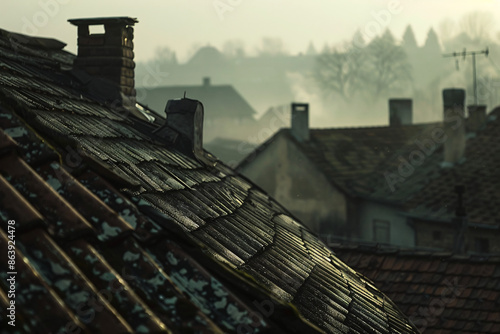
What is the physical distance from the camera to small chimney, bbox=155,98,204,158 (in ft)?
23.8

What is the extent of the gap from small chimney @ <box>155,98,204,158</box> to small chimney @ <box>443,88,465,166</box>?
59.3 feet

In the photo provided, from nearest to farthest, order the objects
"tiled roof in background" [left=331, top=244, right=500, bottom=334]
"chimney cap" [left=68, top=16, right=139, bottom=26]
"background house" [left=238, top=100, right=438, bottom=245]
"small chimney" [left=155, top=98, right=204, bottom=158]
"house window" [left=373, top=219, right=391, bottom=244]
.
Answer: "small chimney" [left=155, top=98, right=204, bottom=158]
"chimney cap" [left=68, top=16, right=139, bottom=26]
"tiled roof in background" [left=331, top=244, right=500, bottom=334]
"house window" [left=373, top=219, right=391, bottom=244]
"background house" [left=238, top=100, right=438, bottom=245]

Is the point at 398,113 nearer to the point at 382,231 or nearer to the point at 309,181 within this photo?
the point at 309,181

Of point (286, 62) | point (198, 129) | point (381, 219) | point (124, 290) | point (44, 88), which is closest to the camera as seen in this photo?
point (124, 290)

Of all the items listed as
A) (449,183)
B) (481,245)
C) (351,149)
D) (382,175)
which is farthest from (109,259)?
(351,149)

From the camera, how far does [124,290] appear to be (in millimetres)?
2430

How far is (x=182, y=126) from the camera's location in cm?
735

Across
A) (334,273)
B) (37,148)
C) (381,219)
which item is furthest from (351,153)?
(37,148)

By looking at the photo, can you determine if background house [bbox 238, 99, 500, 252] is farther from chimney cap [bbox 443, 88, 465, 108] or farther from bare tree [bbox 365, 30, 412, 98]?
bare tree [bbox 365, 30, 412, 98]

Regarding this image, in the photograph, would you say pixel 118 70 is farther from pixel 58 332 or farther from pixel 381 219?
pixel 381 219

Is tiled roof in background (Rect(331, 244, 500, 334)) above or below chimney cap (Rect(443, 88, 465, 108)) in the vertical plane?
below

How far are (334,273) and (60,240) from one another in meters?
4.28

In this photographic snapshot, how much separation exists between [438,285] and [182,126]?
4764mm

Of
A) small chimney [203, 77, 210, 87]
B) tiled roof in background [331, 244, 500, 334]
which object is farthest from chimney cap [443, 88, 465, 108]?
small chimney [203, 77, 210, 87]
